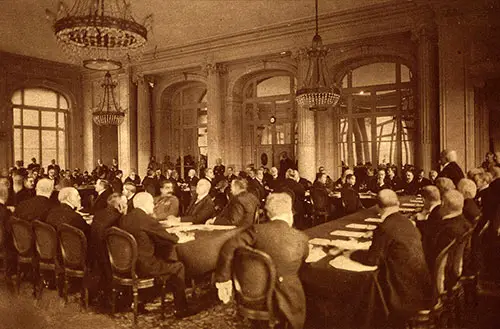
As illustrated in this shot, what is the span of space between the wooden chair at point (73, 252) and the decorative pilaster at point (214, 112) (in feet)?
34.0

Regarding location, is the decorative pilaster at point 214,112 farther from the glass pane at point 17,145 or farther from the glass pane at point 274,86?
the glass pane at point 17,145

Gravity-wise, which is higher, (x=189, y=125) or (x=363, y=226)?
(x=189, y=125)

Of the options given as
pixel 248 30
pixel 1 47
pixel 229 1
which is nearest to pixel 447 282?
pixel 229 1

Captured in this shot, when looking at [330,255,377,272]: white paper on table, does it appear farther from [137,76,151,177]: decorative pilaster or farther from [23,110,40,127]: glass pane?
[23,110,40,127]: glass pane

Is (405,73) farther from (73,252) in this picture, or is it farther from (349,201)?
(73,252)

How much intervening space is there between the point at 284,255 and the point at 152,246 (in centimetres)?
173

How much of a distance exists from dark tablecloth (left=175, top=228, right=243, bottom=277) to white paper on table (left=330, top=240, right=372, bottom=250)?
1269 millimetres

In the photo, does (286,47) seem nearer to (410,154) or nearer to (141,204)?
(410,154)

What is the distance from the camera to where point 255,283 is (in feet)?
10.4

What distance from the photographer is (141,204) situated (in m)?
4.35

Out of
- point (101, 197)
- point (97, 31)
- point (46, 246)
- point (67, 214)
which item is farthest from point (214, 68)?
point (46, 246)

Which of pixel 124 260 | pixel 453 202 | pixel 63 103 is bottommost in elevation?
pixel 124 260

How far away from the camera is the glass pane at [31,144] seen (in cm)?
1717

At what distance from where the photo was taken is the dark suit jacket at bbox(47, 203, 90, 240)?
4.86 meters
